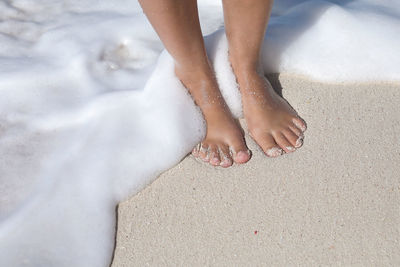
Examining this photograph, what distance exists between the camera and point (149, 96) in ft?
4.96

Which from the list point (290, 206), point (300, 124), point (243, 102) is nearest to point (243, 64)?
point (243, 102)

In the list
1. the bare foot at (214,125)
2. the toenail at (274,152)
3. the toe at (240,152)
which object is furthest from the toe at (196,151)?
the toenail at (274,152)

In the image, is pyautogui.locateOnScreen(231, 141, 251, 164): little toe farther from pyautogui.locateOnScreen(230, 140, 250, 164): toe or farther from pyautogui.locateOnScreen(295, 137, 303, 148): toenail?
pyautogui.locateOnScreen(295, 137, 303, 148): toenail

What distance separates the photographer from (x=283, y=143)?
54.5 inches

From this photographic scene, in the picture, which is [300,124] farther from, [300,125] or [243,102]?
[243,102]

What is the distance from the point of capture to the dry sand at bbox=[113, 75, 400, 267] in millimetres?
1182

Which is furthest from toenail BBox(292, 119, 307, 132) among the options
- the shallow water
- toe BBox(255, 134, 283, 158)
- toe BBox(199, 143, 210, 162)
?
toe BBox(199, 143, 210, 162)

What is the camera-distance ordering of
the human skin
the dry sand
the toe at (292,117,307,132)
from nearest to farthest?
the dry sand
the human skin
the toe at (292,117,307,132)

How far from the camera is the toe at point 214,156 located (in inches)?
53.6

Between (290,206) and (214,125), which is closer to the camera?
(290,206)

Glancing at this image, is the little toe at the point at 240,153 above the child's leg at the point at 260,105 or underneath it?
underneath

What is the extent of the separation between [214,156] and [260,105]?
24 centimetres

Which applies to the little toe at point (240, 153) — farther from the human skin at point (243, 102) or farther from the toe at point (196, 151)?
the toe at point (196, 151)

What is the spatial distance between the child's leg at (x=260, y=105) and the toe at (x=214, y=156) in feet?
0.47
